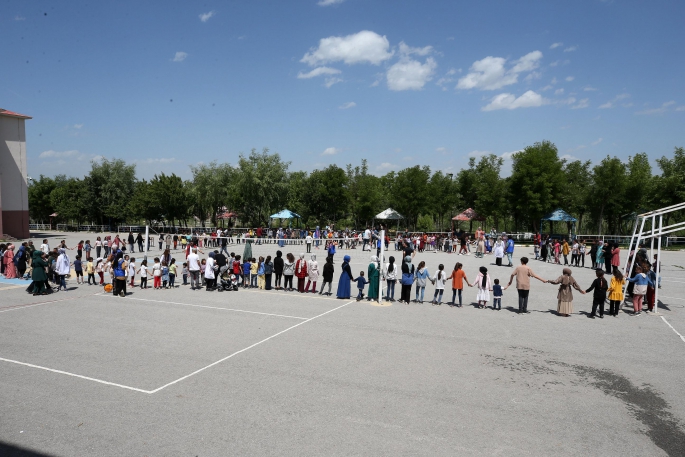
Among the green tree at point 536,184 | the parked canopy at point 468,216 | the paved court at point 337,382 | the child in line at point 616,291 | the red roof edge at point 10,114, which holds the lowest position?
the paved court at point 337,382

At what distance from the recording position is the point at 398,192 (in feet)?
164

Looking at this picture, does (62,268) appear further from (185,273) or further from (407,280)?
(407,280)

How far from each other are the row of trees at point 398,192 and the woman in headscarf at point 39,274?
109ft

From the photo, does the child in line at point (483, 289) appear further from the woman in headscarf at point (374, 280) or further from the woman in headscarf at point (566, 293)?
the woman in headscarf at point (374, 280)

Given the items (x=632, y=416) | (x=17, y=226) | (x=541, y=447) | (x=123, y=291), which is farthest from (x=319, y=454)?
(x=17, y=226)

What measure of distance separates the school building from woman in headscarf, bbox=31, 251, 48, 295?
1559 inches

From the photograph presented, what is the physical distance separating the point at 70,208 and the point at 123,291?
6035cm

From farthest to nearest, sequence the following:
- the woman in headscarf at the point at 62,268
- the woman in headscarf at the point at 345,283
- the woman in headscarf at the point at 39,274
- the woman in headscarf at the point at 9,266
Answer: the woman in headscarf at the point at 9,266, the woman in headscarf at the point at 62,268, the woman in headscarf at the point at 39,274, the woman in headscarf at the point at 345,283

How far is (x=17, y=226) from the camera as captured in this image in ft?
156

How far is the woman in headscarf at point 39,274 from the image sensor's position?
1561 cm

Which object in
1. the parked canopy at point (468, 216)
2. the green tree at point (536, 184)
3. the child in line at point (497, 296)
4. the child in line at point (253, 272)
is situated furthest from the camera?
the parked canopy at point (468, 216)

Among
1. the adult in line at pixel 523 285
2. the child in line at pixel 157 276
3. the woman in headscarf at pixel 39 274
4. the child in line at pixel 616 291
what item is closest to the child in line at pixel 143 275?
the child in line at pixel 157 276

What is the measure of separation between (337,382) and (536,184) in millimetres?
39923

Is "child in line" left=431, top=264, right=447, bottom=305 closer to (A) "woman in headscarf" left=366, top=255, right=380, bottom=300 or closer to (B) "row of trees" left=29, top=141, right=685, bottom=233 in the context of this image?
(A) "woman in headscarf" left=366, top=255, right=380, bottom=300
